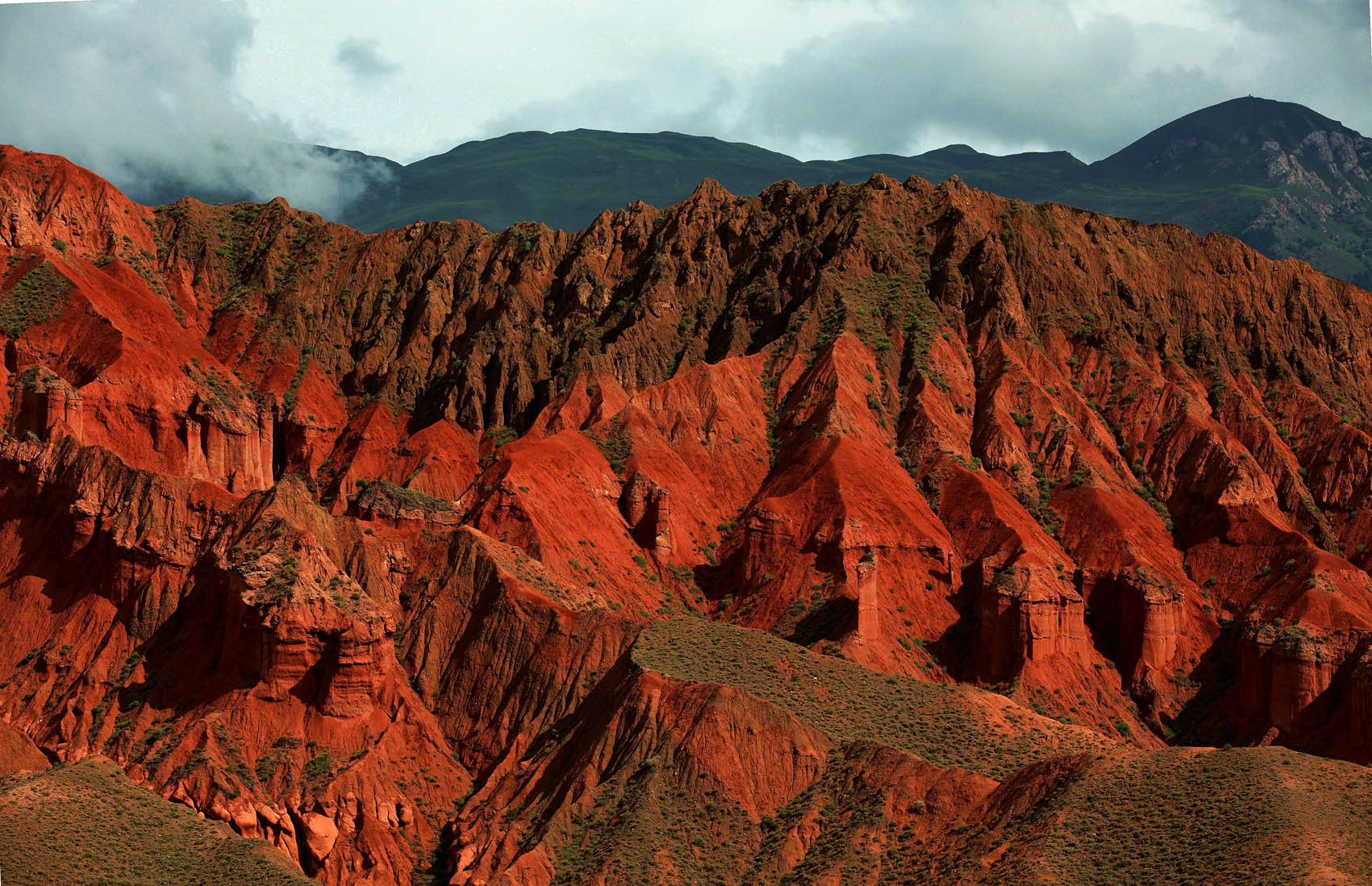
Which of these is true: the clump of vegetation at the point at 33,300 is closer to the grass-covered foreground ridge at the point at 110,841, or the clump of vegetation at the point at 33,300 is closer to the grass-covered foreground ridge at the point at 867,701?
the grass-covered foreground ridge at the point at 867,701

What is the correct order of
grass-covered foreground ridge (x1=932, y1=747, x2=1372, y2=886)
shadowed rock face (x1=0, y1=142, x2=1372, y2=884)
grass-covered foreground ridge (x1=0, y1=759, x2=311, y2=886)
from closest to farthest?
grass-covered foreground ridge (x1=932, y1=747, x2=1372, y2=886) < grass-covered foreground ridge (x1=0, y1=759, x2=311, y2=886) < shadowed rock face (x1=0, y1=142, x2=1372, y2=884)

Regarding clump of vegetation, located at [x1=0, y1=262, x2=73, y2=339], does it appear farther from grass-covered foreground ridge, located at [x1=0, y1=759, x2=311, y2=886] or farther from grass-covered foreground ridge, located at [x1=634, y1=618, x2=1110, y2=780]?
grass-covered foreground ridge, located at [x1=0, y1=759, x2=311, y2=886]

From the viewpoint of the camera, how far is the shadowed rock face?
263 feet

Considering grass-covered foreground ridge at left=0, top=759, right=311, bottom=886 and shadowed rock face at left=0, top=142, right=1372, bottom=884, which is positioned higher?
shadowed rock face at left=0, top=142, right=1372, bottom=884

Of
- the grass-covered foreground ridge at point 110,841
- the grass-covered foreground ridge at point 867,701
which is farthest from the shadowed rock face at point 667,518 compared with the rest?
the grass-covered foreground ridge at point 110,841

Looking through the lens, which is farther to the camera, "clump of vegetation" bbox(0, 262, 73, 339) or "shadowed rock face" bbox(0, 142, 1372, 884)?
"clump of vegetation" bbox(0, 262, 73, 339)

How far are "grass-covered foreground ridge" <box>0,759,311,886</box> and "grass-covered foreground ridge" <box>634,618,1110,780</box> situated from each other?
20.8 meters

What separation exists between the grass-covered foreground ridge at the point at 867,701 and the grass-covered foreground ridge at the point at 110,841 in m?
20.8

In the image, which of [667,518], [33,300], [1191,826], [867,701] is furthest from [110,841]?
[33,300]

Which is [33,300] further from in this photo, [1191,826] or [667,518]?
[1191,826]

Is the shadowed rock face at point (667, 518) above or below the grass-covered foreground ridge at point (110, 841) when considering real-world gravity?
above

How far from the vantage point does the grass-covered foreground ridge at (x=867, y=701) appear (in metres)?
80.7

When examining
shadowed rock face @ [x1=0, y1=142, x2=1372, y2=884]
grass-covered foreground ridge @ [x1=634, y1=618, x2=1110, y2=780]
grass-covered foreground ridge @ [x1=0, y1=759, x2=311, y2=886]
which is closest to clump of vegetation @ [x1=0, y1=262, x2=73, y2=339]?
shadowed rock face @ [x1=0, y1=142, x2=1372, y2=884]

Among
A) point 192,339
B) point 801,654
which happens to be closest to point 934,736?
point 801,654
